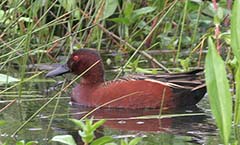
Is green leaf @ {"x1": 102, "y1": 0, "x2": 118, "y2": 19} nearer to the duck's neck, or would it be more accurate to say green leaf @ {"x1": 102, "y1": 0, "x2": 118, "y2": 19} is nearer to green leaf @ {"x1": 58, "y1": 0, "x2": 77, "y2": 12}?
Answer: green leaf @ {"x1": 58, "y1": 0, "x2": 77, "y2": 12}

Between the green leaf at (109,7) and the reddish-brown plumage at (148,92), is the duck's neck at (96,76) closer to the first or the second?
the reddish-brown plumage at (148,92)

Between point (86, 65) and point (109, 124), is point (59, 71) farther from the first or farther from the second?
point (109, 124)

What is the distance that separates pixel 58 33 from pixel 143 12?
145 centimetres

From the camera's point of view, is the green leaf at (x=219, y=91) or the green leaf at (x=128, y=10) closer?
the green leaf at (x=219, y=91)

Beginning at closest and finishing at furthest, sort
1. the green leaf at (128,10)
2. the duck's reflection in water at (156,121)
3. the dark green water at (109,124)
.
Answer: the dark green water at (109,124), the duck's reflection in water at (156,121), the green leaf at (128,10)

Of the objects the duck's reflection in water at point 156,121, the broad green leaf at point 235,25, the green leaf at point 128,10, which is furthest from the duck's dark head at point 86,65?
the broad green leaf at point 235,25

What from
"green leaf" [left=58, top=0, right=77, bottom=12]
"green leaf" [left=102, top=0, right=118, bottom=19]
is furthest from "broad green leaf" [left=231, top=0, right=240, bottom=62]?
"green leaf" [left=102, top=0, right=118, bottom=19]

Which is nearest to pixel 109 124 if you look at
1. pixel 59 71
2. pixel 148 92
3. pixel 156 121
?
pixel 156 121

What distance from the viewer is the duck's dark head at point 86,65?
7.27 meters

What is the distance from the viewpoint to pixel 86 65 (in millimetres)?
7359

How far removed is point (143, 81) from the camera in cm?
693

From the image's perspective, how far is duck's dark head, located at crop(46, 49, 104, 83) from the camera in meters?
7.27

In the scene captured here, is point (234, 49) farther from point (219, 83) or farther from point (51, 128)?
point (51, 128)

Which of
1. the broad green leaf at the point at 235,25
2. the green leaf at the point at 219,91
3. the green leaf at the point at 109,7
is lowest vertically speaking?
the green leaf at the point at 219,91
